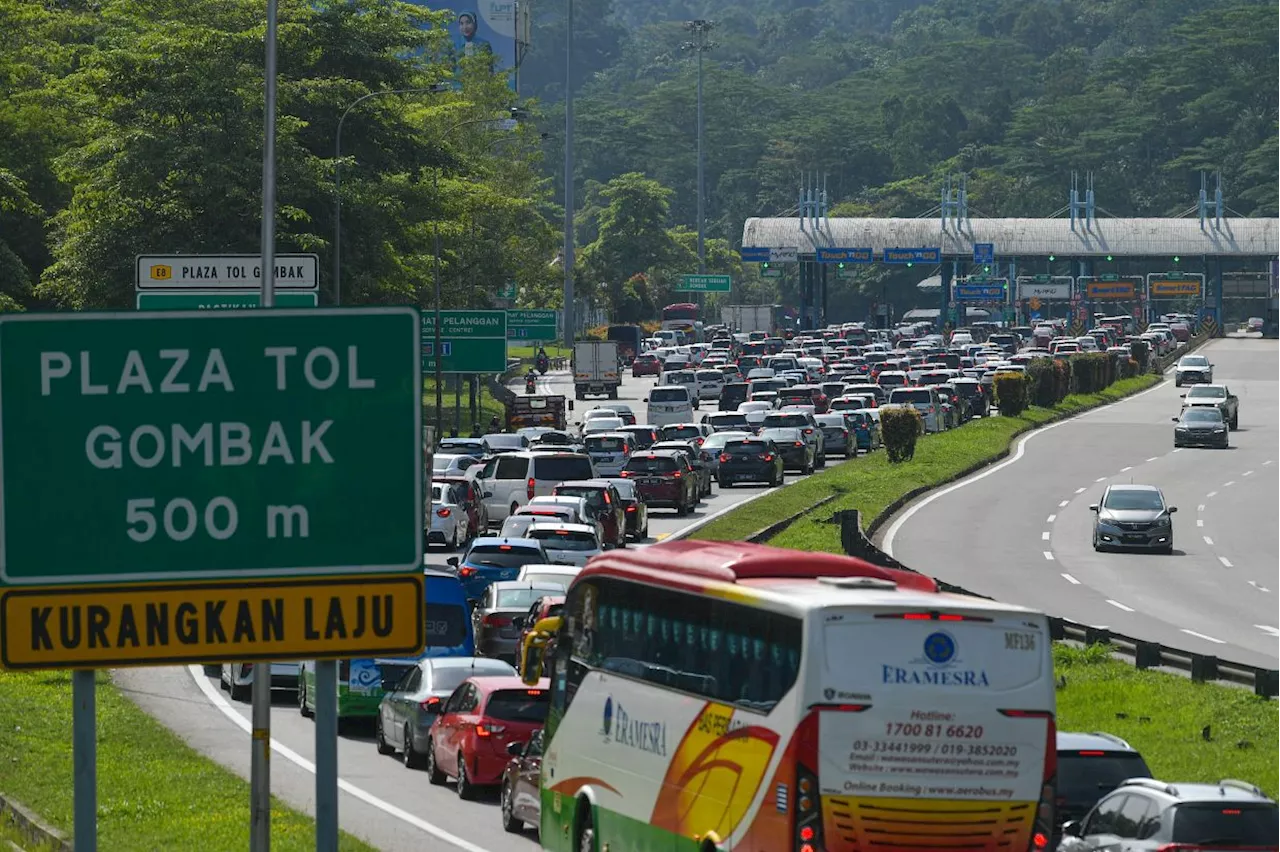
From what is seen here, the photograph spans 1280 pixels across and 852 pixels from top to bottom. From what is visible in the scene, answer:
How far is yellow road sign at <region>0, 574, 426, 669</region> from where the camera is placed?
352 inches

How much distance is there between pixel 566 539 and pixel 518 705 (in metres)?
15.4

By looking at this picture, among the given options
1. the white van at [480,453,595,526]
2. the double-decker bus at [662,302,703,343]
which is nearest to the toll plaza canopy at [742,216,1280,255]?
the double-decker bus at [662,302,703,343]

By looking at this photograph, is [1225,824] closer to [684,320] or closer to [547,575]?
[547,575]

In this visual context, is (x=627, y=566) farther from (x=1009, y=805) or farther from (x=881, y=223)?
(x=881, y=223)

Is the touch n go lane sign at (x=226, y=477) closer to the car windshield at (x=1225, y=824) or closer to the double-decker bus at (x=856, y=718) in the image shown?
the double-decker bus at (x=856, y=718)

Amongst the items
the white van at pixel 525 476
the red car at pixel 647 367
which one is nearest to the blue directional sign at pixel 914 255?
the red car at pixel 647 367

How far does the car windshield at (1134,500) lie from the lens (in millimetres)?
47531

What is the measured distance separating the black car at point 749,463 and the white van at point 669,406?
47.1 feet

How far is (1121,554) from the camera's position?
47000mm

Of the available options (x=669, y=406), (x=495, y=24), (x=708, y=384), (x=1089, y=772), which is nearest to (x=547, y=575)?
(x=1089, y=772)

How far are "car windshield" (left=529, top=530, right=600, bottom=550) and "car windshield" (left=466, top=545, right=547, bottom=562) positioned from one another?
2312 millimetres

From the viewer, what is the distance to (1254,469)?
64.8 m

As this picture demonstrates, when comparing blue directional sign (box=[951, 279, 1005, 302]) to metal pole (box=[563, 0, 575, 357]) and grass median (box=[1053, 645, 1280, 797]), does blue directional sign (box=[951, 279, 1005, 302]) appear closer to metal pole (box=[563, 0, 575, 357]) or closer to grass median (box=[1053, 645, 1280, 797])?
metal pole (box=[563, 0, 575, 357])

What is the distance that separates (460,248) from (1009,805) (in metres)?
75.7
